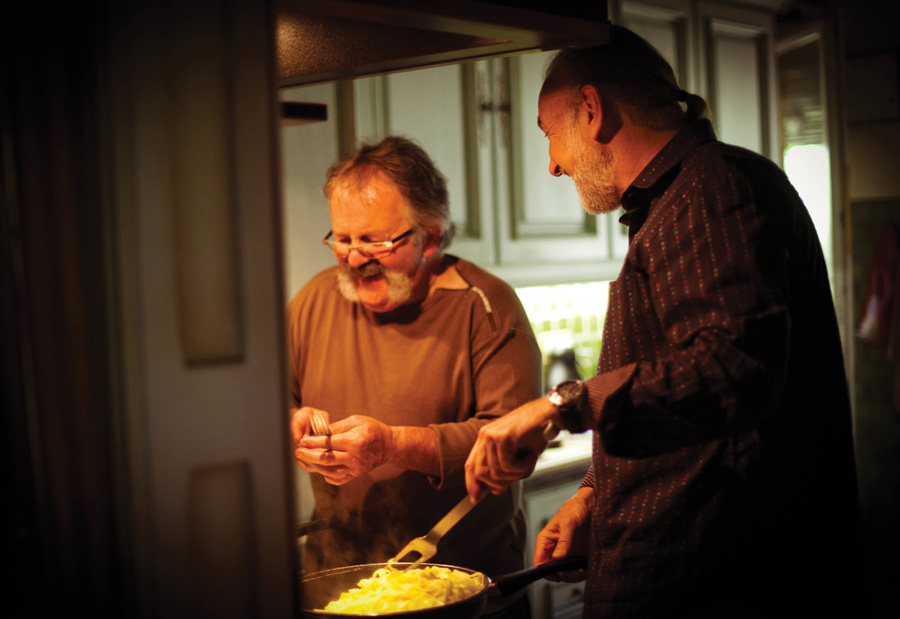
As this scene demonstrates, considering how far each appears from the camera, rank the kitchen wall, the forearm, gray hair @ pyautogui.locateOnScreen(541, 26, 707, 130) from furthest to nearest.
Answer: the kitchen wall < the forearm < gray hair @ pyautogui.locateOnScreen(541, 26, 707, 130)

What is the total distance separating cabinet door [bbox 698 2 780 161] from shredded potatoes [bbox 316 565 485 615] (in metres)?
2.55

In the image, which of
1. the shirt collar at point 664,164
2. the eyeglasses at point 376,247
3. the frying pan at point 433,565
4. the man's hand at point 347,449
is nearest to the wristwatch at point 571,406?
the frying pan at point 433,565

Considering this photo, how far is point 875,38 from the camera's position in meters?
4.39

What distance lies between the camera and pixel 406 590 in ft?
3.89

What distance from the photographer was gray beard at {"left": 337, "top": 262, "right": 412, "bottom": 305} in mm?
1663

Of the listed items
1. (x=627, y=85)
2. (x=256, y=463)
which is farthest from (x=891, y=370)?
(x=256, y=463)

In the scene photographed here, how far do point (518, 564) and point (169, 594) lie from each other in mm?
1102

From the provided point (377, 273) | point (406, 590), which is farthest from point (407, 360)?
point (406, 590)

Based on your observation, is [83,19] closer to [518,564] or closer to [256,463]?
[256,463]

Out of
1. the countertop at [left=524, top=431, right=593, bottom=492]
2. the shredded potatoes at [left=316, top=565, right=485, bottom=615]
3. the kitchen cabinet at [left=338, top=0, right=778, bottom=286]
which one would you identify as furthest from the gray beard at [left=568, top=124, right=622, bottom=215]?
the countertop at [left=524, top=431, right=593, bottom=492]

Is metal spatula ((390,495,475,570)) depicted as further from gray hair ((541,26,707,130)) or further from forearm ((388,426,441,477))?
gray hair ((541,26,707,130))

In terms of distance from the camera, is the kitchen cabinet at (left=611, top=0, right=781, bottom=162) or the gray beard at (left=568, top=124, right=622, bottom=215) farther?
the kitchen cabinet at (left=611, top=0, right=781, bottom=162)

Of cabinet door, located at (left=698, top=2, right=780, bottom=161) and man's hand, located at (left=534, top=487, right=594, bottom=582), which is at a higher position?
cabinet door, located at (left=698, top=2, right=780, bottom=161)

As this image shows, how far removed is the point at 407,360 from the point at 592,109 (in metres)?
0.67
